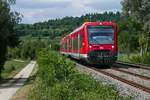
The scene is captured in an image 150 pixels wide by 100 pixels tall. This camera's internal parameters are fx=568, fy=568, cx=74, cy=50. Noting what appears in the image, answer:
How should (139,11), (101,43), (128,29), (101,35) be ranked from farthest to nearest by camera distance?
(128,29), (139,11), (101,35), (101,43)

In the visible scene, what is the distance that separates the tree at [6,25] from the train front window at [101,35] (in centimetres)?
1459

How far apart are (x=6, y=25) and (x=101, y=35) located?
15.9 meters

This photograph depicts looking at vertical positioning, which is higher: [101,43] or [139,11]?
[139,11]

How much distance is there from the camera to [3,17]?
174ft

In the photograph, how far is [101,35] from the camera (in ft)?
132

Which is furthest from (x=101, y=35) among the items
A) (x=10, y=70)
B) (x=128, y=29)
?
(x=10, y=70)

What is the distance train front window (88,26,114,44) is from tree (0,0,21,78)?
574 inches

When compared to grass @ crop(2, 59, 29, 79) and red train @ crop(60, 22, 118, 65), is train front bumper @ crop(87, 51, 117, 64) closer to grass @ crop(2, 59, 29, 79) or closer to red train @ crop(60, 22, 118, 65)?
red train @ crop(60, 22, 118, 65)

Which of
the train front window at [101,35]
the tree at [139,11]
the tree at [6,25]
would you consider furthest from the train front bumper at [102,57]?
the tree at [139,11]

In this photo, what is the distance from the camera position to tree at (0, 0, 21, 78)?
174 ft

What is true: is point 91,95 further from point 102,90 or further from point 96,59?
point 96,59

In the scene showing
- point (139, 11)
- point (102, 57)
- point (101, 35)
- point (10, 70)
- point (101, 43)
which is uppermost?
point (139, 11)

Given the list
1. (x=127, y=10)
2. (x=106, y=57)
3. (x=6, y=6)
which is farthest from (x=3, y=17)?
(x=127, y=10)

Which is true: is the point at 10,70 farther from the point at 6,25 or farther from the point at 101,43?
the point at 101,43
